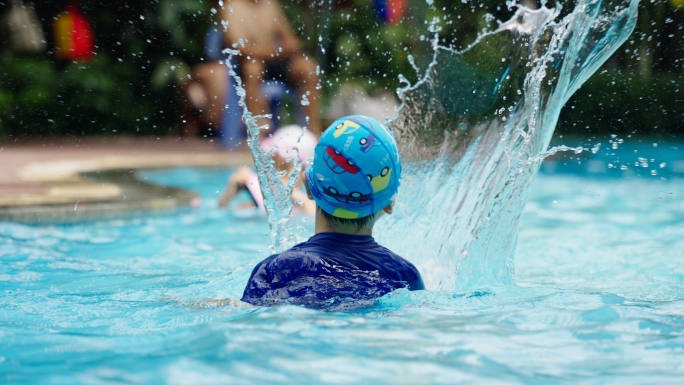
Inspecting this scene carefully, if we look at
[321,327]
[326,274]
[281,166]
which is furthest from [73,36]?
[321,327]

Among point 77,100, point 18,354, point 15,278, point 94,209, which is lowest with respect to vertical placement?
point 18,354

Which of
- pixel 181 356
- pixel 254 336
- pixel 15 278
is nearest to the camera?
pixel 181 356

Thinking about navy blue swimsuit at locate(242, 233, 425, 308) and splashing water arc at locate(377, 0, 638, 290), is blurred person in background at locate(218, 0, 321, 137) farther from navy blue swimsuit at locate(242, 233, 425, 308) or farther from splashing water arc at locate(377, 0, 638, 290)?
navy blue swimsuit at locate(242, 233, 425, 308)

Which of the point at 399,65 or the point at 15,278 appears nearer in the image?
the point at 15,278

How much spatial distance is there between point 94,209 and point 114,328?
13.3 ft

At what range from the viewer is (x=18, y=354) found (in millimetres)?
2434

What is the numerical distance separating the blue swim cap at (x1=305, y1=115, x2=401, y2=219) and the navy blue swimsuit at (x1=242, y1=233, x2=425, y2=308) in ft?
0.38

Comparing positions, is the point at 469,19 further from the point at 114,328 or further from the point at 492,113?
→ the point at 114,328

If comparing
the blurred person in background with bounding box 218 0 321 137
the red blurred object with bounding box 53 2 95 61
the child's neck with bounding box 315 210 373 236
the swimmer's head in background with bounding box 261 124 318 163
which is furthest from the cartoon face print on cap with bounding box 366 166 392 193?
the red blurred object with bounding box 53 2 95 61

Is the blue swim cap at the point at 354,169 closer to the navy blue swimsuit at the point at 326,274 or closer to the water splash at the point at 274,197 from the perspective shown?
the navy blue swimsuit at the point at 326,274

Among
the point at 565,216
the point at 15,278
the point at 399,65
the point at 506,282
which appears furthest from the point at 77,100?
the point at 506,282

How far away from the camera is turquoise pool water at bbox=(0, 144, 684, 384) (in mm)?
2123

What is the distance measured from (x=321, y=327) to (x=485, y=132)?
2.42 meters

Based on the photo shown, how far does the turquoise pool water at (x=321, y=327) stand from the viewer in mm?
2123
